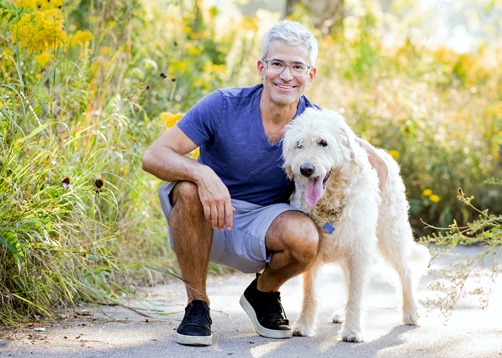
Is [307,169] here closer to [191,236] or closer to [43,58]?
[191,236]

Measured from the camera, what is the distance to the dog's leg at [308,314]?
4086mm

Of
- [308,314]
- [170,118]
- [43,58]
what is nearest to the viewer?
[308,314]

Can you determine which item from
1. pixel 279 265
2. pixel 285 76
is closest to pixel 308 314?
pixel 279 265

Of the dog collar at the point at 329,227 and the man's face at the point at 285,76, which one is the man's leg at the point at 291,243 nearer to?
the dog collar at the point at 329,227

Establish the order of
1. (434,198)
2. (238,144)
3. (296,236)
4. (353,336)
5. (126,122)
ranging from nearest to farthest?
(296,236) < (353,336) < (238,144) < (126,122) < (434,198)

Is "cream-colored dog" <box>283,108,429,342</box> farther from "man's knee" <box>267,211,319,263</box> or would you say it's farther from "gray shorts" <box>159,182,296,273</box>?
"gray shorts" <box>159,182,296,273</box>

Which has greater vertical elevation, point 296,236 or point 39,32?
point 39,32

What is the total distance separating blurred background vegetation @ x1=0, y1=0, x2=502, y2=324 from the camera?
3963 millimetres

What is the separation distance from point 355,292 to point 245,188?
81 centimetres

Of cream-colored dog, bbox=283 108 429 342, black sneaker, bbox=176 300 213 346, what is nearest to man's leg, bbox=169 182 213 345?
→ black sneaker, bbox=176 300 213 346

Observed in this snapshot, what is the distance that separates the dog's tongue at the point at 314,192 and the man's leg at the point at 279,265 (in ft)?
0.39

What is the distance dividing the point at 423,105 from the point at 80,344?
18.6 ft

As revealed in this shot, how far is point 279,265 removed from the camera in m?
3.93

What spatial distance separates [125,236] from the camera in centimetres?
512
